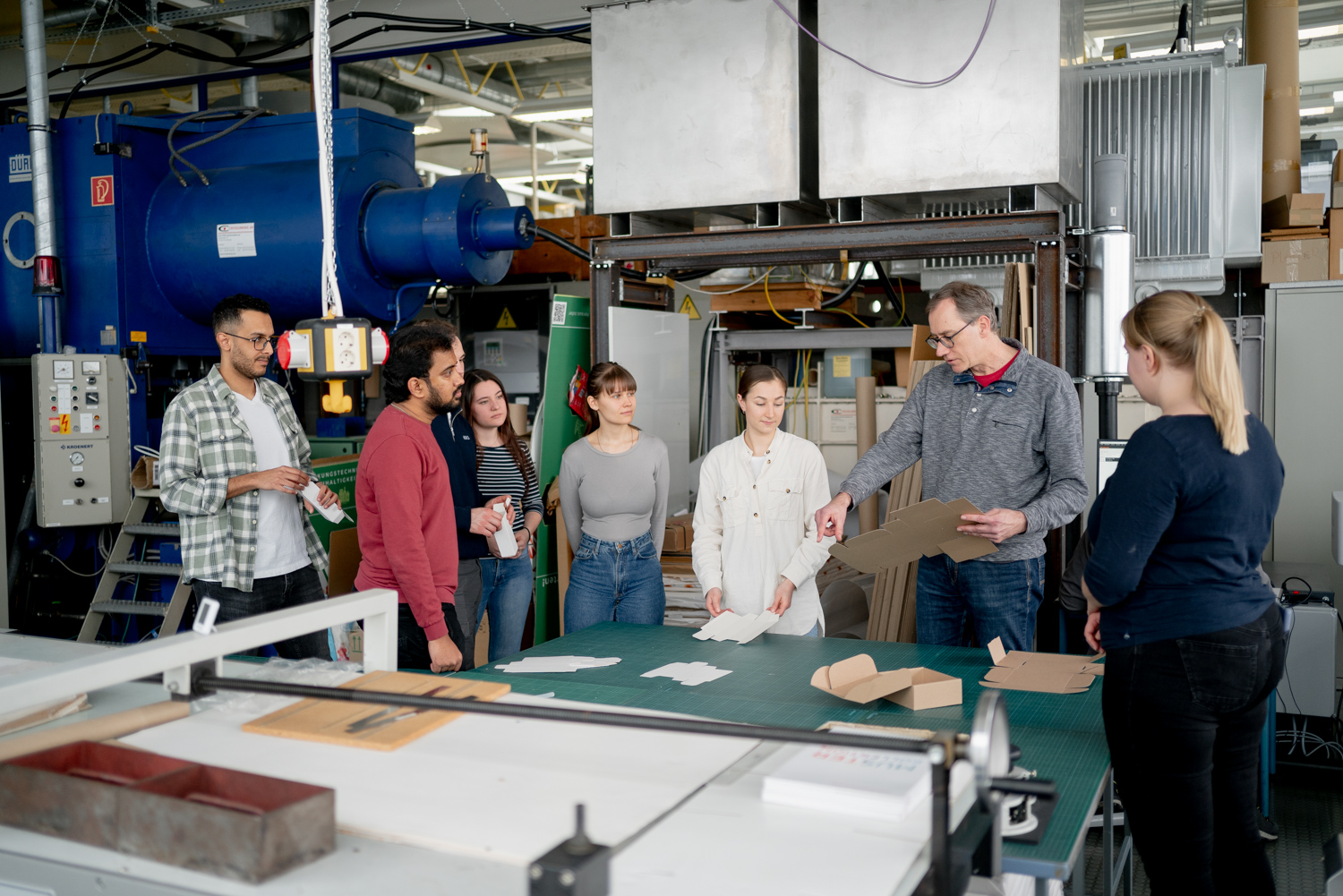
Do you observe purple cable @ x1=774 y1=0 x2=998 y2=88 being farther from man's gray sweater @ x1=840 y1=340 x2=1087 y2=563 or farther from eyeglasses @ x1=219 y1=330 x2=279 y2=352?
eyeglasses @ x1=219 y1=330 x2=279 y2=352

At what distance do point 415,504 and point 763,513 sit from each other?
109 cm

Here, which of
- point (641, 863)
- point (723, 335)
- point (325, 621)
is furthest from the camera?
point (723, 335)

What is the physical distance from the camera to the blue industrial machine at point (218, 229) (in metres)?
4.13

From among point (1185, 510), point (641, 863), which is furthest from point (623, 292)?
point (641, 863)

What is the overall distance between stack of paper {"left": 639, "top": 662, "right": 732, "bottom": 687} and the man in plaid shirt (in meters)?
1.17

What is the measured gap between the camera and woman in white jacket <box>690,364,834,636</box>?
3.20 m

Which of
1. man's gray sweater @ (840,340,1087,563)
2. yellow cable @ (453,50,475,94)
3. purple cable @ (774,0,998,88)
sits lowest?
man's gray sweater @ (840,340,1087,563)

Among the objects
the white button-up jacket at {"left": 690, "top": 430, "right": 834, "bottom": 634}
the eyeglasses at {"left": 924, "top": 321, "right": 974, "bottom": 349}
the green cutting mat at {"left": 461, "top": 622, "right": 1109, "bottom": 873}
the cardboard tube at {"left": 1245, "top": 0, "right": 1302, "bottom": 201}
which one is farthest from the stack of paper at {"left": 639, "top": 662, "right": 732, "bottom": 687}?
the cardboard tube at {"left": 1245, "top": 0, "right": 1302, "bottom": 201}

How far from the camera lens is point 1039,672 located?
239 cm

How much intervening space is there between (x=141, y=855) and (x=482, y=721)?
0.50 metres

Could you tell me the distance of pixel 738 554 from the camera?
10.6 ft

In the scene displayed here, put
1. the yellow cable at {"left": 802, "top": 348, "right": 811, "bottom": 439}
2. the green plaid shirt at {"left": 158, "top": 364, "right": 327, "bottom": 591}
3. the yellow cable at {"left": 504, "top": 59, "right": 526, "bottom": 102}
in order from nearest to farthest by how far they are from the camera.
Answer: the green plaid shirt at {"left": 158, "top": 364, "right": 327, "bottom": 591}
the yellow cable at {"left": 802, "top": 348, "right": 811, "bottom": 439}
the yellow cable at {"left": 504, "top": 59, "right": 526, "bottom": 102}

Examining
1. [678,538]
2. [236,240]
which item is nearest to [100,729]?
[678,538]

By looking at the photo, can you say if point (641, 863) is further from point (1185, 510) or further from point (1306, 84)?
point (1306, 84)
